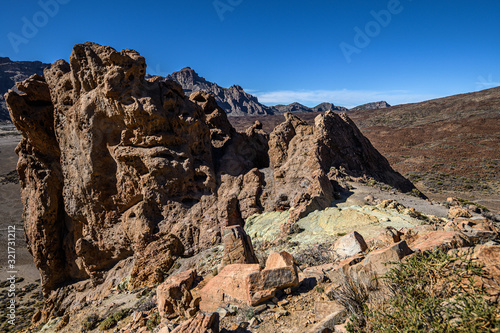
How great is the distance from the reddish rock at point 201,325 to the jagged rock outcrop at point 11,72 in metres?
150

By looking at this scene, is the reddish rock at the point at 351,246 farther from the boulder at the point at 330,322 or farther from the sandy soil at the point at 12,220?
the sandy soil at the point at 12,220

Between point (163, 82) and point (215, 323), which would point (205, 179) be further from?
point (215, 323)

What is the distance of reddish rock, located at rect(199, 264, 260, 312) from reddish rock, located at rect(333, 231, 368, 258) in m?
2.53

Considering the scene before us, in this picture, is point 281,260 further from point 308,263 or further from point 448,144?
point 448,144

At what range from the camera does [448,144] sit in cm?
5494

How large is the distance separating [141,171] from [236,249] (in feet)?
25.4

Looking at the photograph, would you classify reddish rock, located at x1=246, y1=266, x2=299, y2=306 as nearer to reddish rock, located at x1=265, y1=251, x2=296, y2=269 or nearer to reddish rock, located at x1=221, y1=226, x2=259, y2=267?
reddish rock, located at x1=265, y1=251, x2=296, y2=269

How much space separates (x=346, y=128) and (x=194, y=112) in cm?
874

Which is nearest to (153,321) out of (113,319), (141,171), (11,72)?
(113,319)

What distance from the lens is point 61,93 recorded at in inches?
578

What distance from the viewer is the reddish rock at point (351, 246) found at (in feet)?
23.3

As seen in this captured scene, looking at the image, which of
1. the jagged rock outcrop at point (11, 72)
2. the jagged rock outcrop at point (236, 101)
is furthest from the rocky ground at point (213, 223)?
the jagged rock outcrop at point (236, 101)

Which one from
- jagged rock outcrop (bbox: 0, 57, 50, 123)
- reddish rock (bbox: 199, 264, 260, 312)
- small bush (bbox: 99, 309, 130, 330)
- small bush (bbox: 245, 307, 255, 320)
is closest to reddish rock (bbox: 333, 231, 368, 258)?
reddish rock (bbox: 199, 264, 260, 312)

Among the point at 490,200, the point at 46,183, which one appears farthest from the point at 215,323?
the point at 490,200
